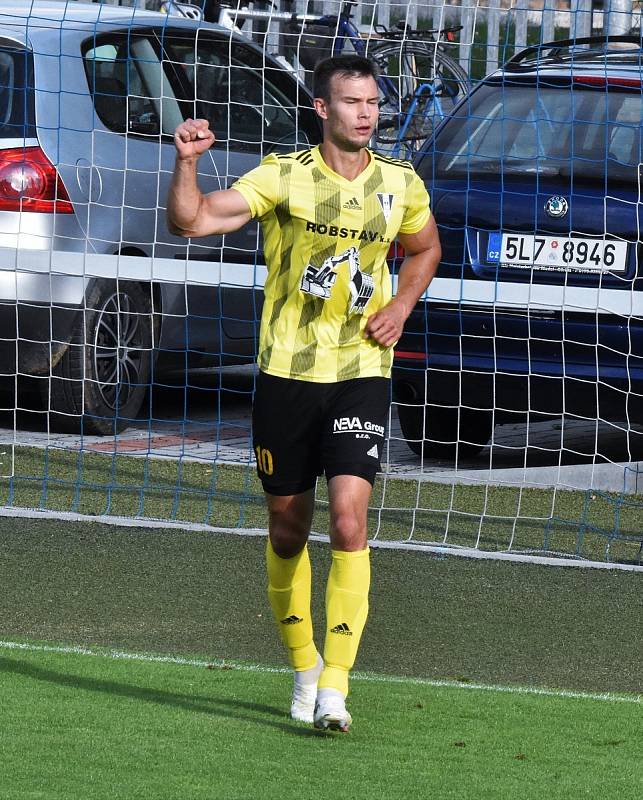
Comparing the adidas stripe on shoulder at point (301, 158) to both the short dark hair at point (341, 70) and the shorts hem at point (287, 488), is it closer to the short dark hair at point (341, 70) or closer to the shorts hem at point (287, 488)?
the short dark hair at point (341, 70)

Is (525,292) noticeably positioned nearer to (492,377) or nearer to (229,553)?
(492,377)

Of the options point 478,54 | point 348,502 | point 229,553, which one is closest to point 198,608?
point 229,553

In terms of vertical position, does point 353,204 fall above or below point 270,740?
above

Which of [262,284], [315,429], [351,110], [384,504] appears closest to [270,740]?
[315,429]

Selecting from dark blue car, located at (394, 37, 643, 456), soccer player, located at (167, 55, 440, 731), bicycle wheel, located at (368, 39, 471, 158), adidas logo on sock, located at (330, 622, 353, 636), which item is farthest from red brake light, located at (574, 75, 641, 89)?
adidas logo on sock, located at (330, 622, 353, 636)

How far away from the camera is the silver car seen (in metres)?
8.19

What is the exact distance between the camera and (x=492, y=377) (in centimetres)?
792

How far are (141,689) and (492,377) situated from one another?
3384 millimetres

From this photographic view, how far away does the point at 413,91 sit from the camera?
10445mm

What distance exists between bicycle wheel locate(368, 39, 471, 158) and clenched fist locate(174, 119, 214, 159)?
12.8 feet

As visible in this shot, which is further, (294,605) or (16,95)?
(16,95)

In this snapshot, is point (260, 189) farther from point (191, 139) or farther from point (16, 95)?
point (16, 95)

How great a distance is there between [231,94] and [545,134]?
195 cm

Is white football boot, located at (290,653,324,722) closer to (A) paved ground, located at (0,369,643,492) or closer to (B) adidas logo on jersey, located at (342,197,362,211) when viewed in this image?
(B) adidas logo on jersey, located at (342,197,362,211)
